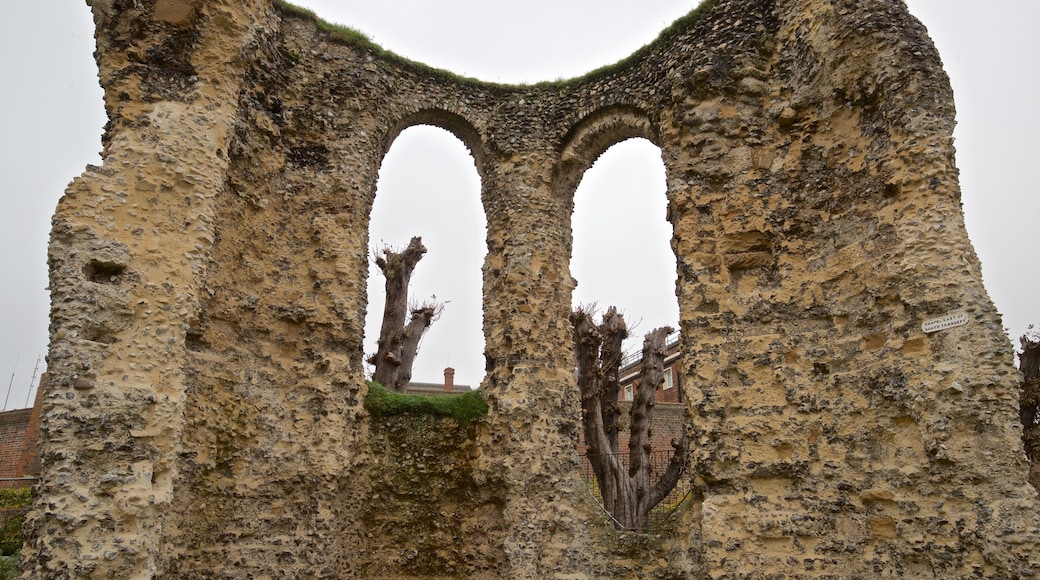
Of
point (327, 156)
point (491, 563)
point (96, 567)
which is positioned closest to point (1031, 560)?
point (491, 563)

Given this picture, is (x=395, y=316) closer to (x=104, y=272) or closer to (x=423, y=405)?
(x=423, y=405)

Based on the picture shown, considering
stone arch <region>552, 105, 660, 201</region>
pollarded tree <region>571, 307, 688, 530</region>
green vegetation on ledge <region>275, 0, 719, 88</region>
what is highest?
green vegetation on ledge <region>275, 0, 719, 88</region>

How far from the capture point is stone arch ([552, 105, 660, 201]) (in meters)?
8.58

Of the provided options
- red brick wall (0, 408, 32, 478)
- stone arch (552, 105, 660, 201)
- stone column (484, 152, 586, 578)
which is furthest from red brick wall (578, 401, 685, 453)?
red brick wall (0, 408, 32, 478)

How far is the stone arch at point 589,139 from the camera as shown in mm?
8578

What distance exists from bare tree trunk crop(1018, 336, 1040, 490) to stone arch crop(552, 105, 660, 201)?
7828 mm

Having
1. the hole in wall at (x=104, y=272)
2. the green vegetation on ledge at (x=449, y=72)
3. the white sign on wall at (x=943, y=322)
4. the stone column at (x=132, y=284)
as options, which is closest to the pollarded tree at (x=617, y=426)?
the green vegetation on ledge at (x=449, y=72)

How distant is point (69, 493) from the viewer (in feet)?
14.8

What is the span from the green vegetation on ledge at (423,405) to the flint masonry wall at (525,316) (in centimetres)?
26

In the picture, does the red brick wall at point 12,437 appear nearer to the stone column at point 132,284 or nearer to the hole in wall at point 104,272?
the stone column at point 132,284

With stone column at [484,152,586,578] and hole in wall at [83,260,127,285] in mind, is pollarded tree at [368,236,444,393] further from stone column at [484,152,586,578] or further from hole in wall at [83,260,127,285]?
hole in wall at [83,260,127,285]

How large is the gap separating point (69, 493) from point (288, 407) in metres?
2.63

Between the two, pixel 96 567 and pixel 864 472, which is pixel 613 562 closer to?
pixel 864 472

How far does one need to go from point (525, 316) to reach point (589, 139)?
255 centimetres
